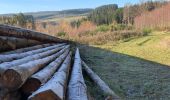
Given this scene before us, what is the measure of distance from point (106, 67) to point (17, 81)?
675cm

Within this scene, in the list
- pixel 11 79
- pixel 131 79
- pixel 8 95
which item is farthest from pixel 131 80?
pixel 11 79

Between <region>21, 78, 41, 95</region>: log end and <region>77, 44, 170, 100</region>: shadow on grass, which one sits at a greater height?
<region>21, 78, 41, 95</region>: log end

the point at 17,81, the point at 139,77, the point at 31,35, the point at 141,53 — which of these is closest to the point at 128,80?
the point at 139,77

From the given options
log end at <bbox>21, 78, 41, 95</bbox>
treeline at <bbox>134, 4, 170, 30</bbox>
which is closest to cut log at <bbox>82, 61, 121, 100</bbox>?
log end at <bbox>21, 78, 41, 95</bbox>

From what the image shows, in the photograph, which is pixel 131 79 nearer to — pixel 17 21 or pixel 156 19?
pixel 17 21

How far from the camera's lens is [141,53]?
15312 millimetres

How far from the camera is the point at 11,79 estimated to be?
345 centimetres

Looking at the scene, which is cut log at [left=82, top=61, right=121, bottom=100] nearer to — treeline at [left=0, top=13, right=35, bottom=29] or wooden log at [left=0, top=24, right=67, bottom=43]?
wooden log at [left=0, top=24, right=67, bottom=43]

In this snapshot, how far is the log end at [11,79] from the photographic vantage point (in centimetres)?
341

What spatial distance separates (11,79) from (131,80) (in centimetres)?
513

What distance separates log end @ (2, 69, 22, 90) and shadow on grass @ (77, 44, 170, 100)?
258 cm

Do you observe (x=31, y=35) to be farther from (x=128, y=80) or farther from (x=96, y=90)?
(x=96, y=90)

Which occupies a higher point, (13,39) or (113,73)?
(13,39)

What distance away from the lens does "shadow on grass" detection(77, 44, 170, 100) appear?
675 centimetres
